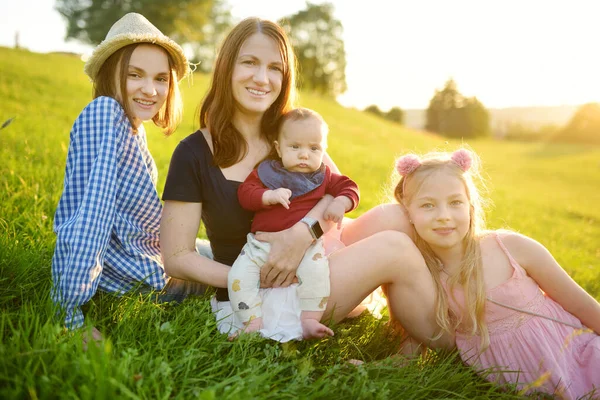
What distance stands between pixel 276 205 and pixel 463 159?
100 cm

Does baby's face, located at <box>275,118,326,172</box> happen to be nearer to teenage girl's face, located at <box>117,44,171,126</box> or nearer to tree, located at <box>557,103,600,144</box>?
teenage girl's face, located at <box>117,44,171,126</box>

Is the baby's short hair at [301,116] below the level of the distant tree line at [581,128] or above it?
below

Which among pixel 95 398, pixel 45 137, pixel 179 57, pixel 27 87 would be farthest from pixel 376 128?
pixel 95 398

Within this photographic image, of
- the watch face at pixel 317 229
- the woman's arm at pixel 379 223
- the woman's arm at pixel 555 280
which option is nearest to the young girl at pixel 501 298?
the woman's arm at pixel 555 280

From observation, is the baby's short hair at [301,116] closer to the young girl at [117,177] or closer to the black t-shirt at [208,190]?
the black t-shirt at [208,190]

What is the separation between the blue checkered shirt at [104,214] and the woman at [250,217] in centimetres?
14

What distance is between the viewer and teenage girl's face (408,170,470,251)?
2382 millimetres

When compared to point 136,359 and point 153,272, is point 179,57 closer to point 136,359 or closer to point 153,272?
point 153,272

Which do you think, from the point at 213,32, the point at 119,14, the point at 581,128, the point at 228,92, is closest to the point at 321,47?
the point at 213,32

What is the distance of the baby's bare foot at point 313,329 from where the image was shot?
2.21 metres

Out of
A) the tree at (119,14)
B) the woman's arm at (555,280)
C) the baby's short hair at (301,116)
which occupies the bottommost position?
the woman's arm at (555,280)

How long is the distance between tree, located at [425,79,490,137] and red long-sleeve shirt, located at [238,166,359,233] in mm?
46491

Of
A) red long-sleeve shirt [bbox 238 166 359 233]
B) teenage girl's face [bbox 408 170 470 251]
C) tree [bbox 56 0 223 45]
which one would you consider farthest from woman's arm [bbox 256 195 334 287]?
tree [bbox 56 0 223 45]

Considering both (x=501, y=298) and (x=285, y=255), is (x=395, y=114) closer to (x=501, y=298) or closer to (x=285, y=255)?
(x=501, y=298)
